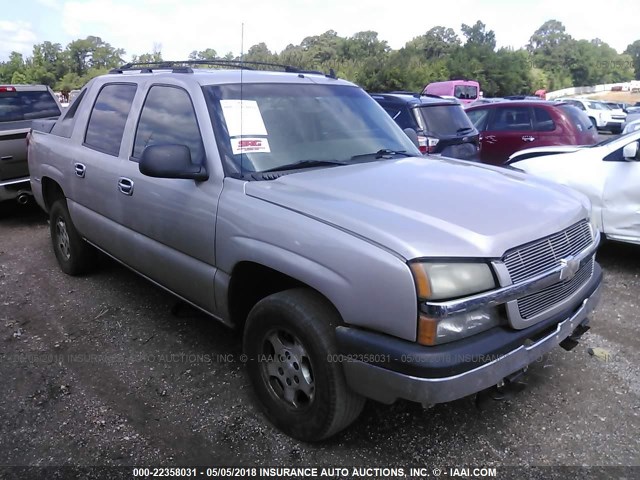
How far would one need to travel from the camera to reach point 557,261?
2525mm

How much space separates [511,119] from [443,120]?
8.52 ft

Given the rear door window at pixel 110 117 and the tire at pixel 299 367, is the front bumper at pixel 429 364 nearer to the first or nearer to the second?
the tire at pixel 299 367

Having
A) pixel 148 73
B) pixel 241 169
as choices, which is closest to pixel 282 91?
pixel 241 169

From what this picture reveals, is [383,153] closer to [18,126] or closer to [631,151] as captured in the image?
[631,151]

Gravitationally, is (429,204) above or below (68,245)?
above

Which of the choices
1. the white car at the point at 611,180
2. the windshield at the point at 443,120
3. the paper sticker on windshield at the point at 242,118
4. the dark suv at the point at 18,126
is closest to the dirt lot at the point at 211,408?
the white car at the point at 611,180

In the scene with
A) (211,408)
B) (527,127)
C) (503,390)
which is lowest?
(211,408)

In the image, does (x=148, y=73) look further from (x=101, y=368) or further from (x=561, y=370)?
(x=561, y=370)

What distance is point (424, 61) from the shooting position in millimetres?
51406

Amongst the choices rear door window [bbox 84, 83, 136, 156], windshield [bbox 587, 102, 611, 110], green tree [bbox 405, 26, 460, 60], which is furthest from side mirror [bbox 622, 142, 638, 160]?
green tree [bbox 405, 26, 460, 60]

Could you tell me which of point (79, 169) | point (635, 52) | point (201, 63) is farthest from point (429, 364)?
point (635, 52)

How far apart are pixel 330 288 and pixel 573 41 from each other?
118 m

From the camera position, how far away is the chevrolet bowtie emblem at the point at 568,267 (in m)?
2.52

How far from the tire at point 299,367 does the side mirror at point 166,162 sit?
33.9 inches
